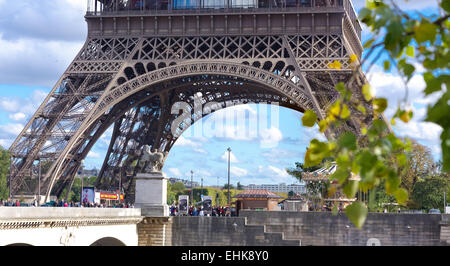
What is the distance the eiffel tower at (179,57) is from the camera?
4910 cm

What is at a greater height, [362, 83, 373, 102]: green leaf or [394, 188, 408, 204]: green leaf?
[362, 83, 373, 102]: green leaf

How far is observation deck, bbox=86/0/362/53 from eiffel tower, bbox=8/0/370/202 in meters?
0.07

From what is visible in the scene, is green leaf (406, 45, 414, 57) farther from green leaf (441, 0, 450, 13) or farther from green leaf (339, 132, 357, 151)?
green leaf (339, 132, 357, 151)

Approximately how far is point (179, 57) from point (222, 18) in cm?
428

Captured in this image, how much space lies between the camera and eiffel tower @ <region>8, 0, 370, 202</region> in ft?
161

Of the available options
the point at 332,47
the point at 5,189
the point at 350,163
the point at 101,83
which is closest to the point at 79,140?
the point at 101,83

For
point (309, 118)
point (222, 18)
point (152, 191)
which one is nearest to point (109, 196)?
point (222, 18)

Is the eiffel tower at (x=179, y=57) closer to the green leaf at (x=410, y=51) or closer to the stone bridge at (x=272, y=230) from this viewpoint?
the stone bridge at (x=272, y=230)

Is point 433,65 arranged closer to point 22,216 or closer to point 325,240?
point 22,216

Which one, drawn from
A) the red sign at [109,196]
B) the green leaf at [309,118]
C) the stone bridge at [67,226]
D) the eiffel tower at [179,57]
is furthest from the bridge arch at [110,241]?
the green leaf at [309,118]

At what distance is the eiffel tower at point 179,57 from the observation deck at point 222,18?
7cm

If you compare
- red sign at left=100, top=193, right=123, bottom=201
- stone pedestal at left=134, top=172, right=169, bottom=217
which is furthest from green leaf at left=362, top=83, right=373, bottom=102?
red sign at left=100, top=193, right=123, bottom=201

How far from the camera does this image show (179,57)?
5216cm
